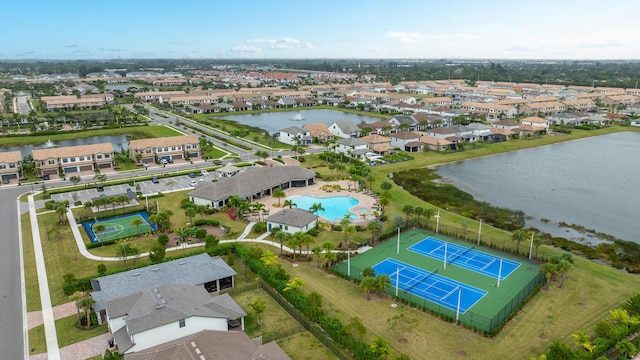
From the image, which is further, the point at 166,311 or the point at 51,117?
the point at 51,117

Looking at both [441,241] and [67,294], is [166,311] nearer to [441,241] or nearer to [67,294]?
[67,294]

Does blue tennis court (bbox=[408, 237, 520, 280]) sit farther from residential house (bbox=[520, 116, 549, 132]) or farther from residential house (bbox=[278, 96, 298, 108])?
residential house (bbox=[278, 96, 298, 108])

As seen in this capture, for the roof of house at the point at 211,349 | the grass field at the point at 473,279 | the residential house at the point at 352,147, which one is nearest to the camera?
the roof of house at the point at 211,349

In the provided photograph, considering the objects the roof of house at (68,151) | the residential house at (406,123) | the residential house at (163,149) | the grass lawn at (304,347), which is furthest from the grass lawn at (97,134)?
the grass lawn at (304,347)

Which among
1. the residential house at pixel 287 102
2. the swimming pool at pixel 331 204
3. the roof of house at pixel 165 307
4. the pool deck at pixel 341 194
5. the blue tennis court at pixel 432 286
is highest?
the residential house at pixel 287 102

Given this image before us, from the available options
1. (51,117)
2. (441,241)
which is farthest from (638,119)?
(51,117)

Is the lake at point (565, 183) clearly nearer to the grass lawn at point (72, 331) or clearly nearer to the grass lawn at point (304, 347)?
the grass lawn at point (304, 347)

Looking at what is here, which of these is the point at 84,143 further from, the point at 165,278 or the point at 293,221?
the point at 165,278
